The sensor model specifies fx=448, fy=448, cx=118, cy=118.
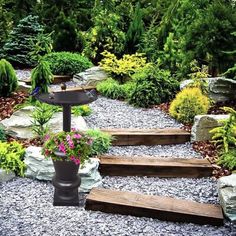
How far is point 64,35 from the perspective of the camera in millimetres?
10836

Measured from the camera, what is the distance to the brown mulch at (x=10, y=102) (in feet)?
21.4

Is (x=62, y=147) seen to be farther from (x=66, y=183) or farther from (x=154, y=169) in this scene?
(x=154, y=169)

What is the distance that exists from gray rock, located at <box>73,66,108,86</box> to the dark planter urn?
4709 mm

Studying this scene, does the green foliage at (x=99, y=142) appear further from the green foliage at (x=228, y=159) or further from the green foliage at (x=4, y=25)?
the green foliage at (x=4, y=25)

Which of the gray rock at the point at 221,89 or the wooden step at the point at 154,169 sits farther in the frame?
the gray rock at the point at 221,89

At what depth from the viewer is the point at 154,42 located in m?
9.67

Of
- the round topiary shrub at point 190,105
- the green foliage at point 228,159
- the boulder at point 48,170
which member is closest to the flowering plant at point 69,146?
the boulder at point 48,170

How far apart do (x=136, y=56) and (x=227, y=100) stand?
9.61 ft

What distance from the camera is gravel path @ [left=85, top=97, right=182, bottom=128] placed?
655 centimetres

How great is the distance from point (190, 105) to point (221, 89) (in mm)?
847

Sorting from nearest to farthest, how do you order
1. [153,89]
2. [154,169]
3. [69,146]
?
1. [69,146]
2. [154,169]
3. [153,89]

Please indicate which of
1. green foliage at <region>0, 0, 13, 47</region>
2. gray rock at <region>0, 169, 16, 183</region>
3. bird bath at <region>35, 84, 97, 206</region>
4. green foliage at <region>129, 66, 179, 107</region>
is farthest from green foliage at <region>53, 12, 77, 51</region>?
bird bath at <region>35, 84, 97, 206</region>

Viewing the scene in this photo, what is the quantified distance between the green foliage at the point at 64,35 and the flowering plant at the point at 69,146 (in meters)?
6.88

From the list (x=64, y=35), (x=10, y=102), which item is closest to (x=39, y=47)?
(x=10, y=102)
